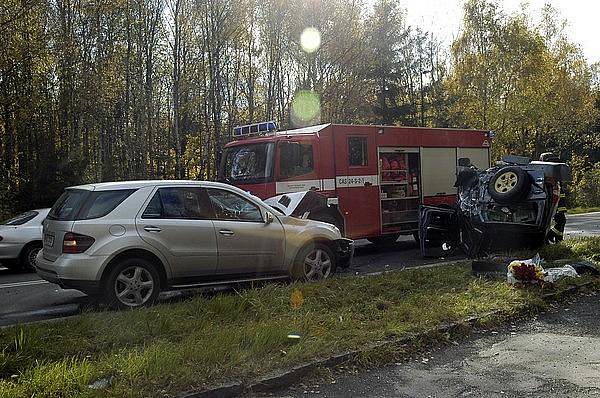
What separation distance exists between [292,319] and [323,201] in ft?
19.9

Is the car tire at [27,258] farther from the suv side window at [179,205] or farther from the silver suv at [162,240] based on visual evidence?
the suv side window at [179,205]

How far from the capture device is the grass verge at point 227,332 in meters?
4.42

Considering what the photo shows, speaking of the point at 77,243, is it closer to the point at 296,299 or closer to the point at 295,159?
the point at 296,299

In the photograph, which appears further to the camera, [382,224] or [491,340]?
[382,224]

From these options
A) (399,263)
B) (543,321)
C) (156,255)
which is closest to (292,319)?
(156,255)

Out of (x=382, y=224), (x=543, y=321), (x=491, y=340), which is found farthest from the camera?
(x=382, y=224)

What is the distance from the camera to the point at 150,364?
4598 millimetres

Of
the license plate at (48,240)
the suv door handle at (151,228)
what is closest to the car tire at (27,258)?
the license plate at (48,240)

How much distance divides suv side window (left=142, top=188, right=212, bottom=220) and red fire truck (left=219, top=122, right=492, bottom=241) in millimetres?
3940

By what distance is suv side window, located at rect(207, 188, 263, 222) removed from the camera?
8.16 meters

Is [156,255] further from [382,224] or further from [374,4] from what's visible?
[374,4]

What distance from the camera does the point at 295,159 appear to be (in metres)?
12.2

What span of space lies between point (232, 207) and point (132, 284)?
1.78 metres

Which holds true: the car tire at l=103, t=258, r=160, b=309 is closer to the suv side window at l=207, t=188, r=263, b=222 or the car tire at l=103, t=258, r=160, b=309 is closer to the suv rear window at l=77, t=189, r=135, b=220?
the suv rear window at l=77, t=189, r=135, b=220
